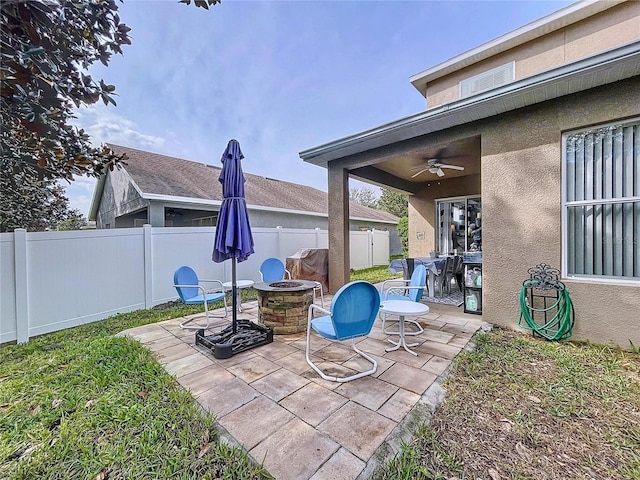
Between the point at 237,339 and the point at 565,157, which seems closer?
the point at 237,339

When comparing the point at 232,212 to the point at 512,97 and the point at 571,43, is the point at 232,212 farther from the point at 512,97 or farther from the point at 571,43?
the point at 571,43

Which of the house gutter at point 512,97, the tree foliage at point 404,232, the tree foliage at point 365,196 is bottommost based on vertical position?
the tree foliage at point 404,232

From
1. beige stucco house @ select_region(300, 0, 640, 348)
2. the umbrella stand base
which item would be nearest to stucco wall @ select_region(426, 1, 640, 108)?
beige stucco house @ select_region(300, 0, 640, 348)

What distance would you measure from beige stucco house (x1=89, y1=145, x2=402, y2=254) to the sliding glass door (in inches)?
270

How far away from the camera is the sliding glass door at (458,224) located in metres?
9.32

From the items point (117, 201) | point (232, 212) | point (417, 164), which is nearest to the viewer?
point (232, 212)

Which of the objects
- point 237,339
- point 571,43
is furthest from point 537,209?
point 571,43

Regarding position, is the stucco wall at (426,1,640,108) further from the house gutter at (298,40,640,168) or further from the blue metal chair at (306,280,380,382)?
the blue metal chair at (306,280,380,382)

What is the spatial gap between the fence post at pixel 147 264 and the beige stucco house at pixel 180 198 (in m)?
2.72

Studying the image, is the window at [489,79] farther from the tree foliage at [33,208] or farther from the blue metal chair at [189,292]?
the tree foliage at [33,208]

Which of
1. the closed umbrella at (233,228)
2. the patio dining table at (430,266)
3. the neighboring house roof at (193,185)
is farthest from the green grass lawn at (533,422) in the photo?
the neighboring house roof at (193,185)

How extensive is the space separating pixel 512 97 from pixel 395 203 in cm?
2613

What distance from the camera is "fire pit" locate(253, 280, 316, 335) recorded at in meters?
4.44

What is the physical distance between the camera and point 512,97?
4121 mm
